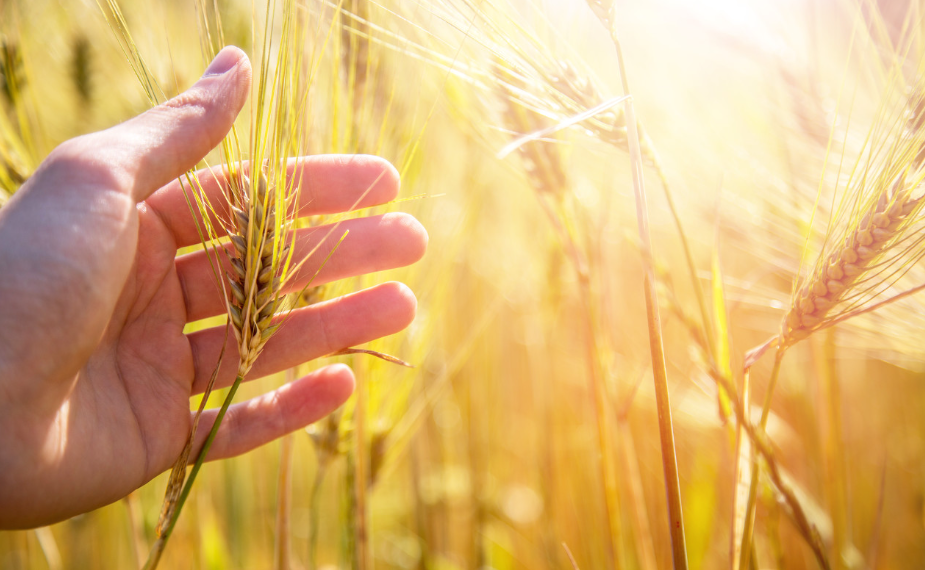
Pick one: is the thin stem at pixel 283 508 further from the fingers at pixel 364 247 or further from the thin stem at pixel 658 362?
the thin stem at pixel 658 362

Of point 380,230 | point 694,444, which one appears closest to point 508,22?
point 380,230

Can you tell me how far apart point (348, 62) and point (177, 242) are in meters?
0.43

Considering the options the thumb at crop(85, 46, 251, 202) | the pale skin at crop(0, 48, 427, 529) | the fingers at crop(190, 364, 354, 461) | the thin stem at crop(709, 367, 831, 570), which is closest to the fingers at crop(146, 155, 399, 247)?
the pale skin at crop(0, 48, 427, 529)

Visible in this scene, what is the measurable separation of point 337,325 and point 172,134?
0.35 meters

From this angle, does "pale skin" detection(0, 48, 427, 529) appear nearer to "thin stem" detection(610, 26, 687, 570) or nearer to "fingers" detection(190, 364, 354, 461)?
"fingers" detection(190, 364, 354, 461)

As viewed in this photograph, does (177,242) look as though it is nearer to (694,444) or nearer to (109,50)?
(109,50)

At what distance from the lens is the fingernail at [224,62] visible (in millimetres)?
640

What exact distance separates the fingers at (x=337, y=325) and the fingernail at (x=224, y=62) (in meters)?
0.35

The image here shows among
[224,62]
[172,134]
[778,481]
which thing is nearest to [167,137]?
[172,134]

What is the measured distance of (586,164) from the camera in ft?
4.28

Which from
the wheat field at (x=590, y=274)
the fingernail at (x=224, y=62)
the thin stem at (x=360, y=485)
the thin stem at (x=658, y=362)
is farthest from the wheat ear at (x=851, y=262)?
the fingernail at (x=224, y=62)

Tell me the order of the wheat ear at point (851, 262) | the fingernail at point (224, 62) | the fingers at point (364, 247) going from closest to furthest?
1. the wheat ear at point (851, 262)
2. the fingernail at point (224, 62)
3. the fingers at point (364, 247)

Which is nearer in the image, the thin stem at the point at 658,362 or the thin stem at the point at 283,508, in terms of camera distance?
the thin stem at the point at 658,362

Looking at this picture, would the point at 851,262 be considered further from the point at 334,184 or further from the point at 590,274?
the point at 334,184
